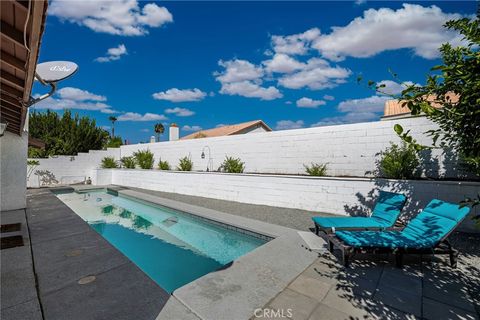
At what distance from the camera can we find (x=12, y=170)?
8.19 meters

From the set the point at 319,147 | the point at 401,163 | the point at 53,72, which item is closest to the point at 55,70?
the point at 53,72

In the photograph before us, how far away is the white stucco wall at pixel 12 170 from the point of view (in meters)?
8.05

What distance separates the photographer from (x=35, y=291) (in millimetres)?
2990

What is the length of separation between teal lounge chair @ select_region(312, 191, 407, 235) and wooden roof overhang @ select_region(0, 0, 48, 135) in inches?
199

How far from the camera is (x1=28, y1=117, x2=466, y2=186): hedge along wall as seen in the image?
6.93m

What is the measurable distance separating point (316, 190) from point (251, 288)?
5437 millimetres

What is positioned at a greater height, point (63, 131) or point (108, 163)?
point (63, 131)

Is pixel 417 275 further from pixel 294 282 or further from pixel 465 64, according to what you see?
pixel 465 64

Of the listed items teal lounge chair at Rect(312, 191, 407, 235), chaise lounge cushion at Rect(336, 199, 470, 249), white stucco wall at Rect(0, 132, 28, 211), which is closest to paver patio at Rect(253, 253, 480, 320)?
chaise lounge cushion at Rect(336, 199, 470, 249)

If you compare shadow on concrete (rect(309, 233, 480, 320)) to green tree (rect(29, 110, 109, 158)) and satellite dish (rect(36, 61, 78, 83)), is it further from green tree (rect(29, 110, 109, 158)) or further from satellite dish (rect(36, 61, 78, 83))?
green tree (rect(29, 110, 109, 158))

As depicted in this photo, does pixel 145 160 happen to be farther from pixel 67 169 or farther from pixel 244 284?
pixel 244 284

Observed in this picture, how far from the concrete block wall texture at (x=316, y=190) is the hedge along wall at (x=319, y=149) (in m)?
1.04

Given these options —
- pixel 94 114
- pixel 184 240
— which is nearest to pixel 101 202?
pixel 184 240

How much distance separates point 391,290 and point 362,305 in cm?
65
